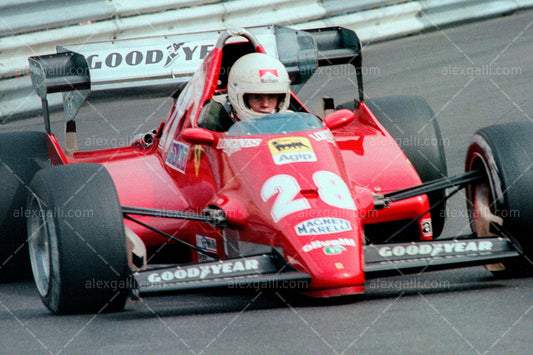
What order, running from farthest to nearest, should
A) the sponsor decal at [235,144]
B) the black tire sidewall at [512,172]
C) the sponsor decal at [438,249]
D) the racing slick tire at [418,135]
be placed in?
the racing slick tire at [418,135], the sponsor decal at [235,144], the black tire sidewall at [512,172], the sponsor decal at [438,249]

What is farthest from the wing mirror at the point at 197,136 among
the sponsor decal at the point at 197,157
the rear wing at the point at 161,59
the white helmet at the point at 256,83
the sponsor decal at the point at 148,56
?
the sponsor decal at the point at 148,56

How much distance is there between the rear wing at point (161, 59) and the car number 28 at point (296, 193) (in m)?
2.05

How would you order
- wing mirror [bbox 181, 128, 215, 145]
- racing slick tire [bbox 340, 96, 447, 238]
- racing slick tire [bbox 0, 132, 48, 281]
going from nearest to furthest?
wing mirror [bbox 181, 128, 215, 145] < racing slick tire [bbox 0, 132, 48, 281] < racing slick tire [bbox 340, 96, 447, 238]

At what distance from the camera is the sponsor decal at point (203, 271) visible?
210 inches

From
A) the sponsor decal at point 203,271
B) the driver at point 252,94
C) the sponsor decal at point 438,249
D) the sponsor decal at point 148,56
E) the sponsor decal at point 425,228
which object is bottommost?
the sponsor decal at point 425,228

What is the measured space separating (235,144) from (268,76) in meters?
0.63

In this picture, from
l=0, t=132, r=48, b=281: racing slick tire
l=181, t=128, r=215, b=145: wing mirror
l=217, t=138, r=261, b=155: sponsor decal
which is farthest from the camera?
l=0, t=132, r=48, b=281: racing slick tire

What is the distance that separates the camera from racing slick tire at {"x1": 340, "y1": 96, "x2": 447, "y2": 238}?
729 centimetres

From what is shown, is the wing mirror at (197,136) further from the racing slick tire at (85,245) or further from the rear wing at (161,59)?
the rear wing at (161,59)

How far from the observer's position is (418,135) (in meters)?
7.48

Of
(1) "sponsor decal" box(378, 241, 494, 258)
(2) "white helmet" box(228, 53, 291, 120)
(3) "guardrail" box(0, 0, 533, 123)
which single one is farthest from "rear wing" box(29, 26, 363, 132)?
(3) "guardrail" box(0, 0, 533, 123)

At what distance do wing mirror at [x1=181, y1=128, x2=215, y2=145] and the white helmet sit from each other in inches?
15.0

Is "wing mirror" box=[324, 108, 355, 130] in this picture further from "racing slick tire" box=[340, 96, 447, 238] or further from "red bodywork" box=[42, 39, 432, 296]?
"racing slick tire" box=[340, 96, 447, 238]

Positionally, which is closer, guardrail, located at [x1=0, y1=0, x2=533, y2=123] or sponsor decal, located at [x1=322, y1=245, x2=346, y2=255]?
sponsor decal, located at [x1=322, y1=245, x2=346, y2=255]
